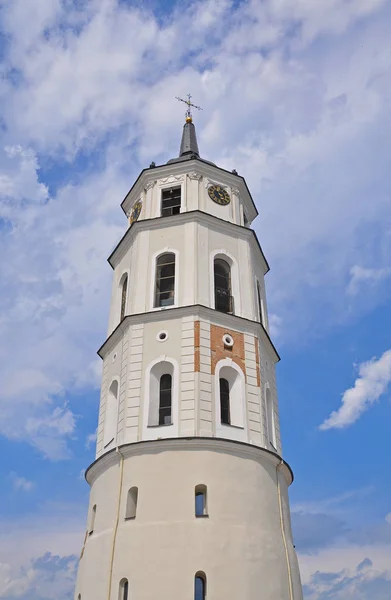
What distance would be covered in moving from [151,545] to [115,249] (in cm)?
1377

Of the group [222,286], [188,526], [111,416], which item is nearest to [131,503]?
[188,526]

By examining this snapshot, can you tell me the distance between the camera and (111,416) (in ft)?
74.8

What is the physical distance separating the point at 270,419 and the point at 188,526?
20.1 ft

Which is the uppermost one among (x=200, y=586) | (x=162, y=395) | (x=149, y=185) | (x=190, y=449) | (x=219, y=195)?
(x=149, y=185)

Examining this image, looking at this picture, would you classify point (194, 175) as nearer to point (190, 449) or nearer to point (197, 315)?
point (197, 315)

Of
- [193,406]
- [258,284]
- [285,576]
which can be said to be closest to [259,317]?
[258,284]

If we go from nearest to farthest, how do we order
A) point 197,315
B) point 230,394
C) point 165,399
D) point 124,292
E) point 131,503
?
point 131,503, point 165,399, point 230,394, point 197,315, point 124,292

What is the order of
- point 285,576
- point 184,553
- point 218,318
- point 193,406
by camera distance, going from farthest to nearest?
point 218,318
point 193,406
point 285,576
point 184,553

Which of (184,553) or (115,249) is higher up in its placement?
(115,249)

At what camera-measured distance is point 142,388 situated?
2114 centimetres

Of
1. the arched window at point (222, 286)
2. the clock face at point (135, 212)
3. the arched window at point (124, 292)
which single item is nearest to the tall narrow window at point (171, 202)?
the clock face at point (135, 212)

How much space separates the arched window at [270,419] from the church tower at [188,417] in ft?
0.27

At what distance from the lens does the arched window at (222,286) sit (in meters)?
24.0

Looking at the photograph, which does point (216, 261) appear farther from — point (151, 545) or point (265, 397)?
point (151, 545)
